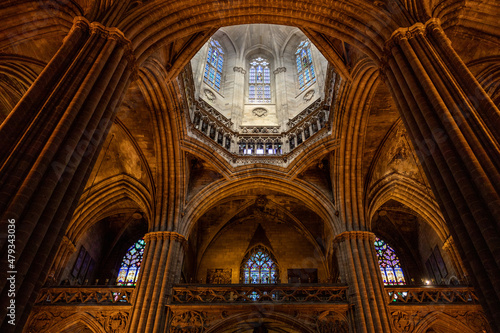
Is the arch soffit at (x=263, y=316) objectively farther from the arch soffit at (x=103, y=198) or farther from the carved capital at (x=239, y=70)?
the carved capital at (x=239, y=70)

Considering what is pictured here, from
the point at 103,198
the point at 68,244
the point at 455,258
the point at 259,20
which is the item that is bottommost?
the point at 455,258

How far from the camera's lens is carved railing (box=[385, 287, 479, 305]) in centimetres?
1071

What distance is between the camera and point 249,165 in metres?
14.7

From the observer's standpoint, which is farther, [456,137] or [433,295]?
[433,295]

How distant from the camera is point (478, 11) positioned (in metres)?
8.76

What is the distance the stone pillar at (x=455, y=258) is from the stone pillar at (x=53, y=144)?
43.6 feet

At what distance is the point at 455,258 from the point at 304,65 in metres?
12.3

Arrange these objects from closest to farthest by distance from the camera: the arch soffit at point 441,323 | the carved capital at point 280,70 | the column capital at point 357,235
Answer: the arch soffit at point 441,323 → the column capital at point 357,235 → the carved capital at point 280,70

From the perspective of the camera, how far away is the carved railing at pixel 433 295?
35.1ft

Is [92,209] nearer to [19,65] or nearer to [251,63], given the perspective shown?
[19,65]

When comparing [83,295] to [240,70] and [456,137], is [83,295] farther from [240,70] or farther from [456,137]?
[240,70]

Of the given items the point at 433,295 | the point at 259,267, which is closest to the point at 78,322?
the point at 259,267

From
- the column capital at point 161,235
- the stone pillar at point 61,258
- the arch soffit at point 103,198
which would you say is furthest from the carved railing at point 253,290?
the stone pillar at point 61,258

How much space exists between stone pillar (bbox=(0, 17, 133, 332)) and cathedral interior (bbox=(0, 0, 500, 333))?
1.1 inches
